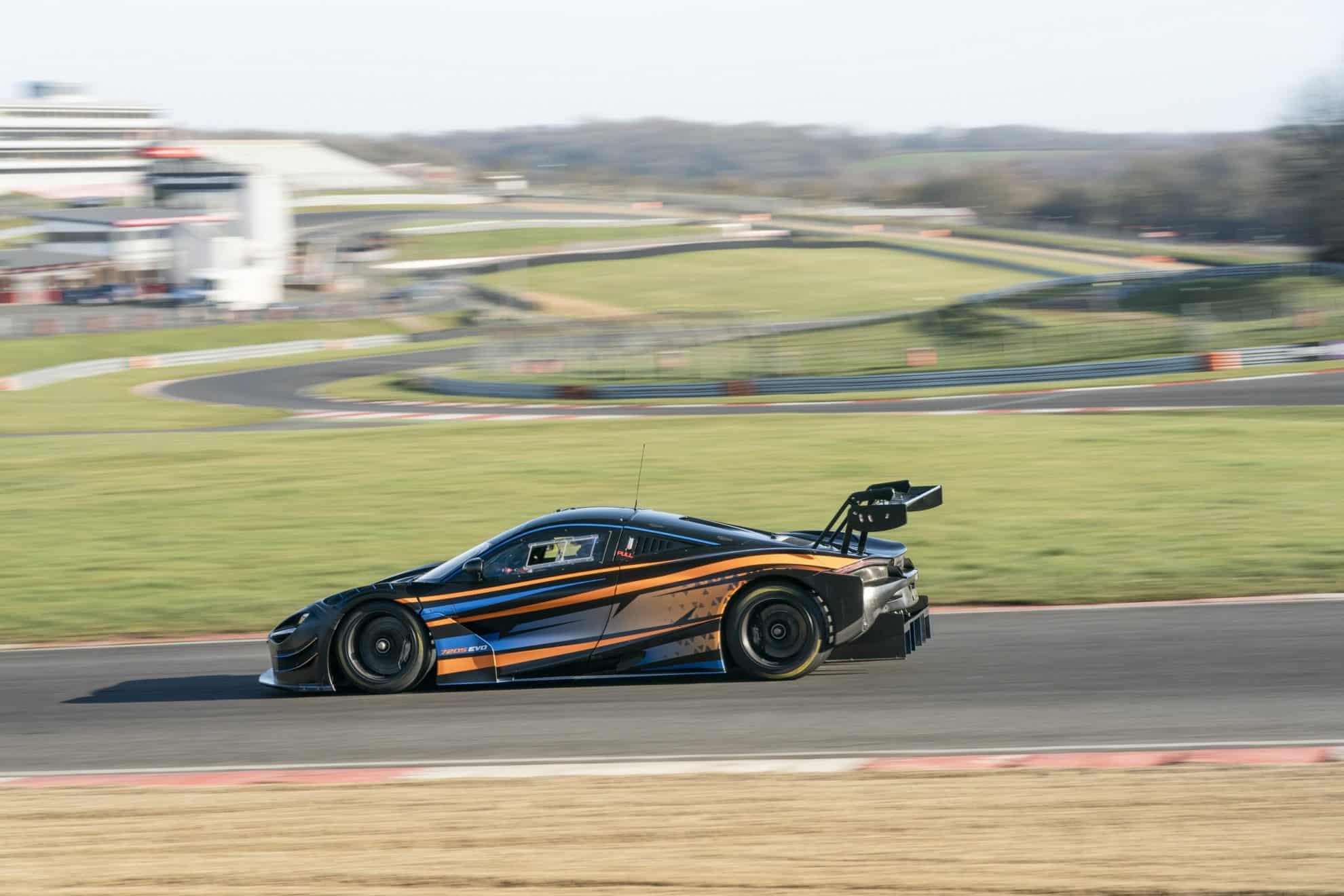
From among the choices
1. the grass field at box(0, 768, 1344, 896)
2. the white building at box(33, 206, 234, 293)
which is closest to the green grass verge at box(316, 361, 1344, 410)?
the grass field at box(0, 768, 1344, 896)

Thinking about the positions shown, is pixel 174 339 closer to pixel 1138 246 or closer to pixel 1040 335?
pixel 1040 335

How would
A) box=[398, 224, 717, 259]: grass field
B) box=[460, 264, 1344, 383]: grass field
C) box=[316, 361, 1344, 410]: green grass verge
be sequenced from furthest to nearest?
box=[398, 224, 717, 259]: grass field < box=[460, 264, 1344, 383]: grass field < box=[316, 361, 1344, 410]: green grass verge

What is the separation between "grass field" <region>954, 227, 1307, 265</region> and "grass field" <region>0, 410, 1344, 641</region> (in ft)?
202

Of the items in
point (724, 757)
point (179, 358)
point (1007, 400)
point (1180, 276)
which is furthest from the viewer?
point (179, 358)

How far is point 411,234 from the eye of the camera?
114 metres

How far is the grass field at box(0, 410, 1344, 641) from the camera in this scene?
12789 mm

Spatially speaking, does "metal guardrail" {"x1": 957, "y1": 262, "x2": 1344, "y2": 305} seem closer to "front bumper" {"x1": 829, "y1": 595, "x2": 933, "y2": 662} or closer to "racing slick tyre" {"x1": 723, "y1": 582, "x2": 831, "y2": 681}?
"front bumper" {"x1": 829, "y1": 595, "x2": 933, "y2": 662}

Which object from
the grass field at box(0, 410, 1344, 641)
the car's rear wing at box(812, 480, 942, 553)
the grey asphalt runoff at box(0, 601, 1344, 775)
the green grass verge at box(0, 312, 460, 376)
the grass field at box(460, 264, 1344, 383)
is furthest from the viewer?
the green grass verge at box(0, 312, 460, 376)

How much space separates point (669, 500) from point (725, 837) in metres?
12.1

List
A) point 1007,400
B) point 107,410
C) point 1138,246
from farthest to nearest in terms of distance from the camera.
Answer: point 1138,246
point 107,410
point 1007,400

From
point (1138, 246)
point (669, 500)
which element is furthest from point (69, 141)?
point (669, 500)

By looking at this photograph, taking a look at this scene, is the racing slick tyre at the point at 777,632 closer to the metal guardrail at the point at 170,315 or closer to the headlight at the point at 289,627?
the headlight at the point at 289,627

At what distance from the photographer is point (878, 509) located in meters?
8.70

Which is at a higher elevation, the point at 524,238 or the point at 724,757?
the point at 524,238
